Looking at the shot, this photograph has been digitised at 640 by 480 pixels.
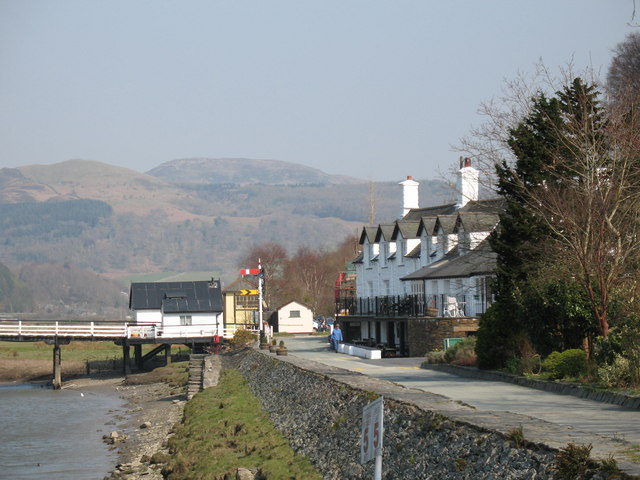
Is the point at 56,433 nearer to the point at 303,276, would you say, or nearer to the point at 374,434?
the point at 374,434

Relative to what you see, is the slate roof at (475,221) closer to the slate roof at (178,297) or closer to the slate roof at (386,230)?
the slate roof at (386,230)

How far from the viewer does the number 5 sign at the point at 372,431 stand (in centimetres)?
980

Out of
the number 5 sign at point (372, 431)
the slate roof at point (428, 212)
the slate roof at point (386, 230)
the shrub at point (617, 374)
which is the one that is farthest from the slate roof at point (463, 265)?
the number 5 sign at point (372, 431)

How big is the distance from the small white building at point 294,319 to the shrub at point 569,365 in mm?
74588

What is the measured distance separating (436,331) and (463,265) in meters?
3.67

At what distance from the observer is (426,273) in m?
47.0

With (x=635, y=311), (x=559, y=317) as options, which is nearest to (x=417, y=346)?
(x=559, y=317)

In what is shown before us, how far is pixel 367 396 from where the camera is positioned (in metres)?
21.6

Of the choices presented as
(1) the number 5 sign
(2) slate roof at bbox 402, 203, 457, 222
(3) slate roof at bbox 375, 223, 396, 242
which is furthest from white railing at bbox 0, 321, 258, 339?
(1) the number 5 sign

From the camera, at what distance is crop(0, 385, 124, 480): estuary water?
2852cm

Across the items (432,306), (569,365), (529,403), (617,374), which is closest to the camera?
(529,403)

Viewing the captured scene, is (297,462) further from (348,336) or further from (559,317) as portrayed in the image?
(348,336)

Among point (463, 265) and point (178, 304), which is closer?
point (463, 265)

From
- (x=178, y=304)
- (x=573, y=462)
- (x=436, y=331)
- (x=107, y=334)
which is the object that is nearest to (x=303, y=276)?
(x=178, y=304)
